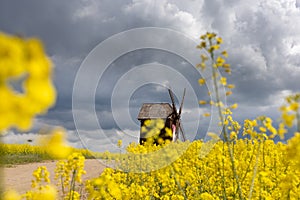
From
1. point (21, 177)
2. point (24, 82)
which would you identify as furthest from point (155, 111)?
point (24, 82)

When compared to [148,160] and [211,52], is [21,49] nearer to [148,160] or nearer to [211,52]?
[211,52]

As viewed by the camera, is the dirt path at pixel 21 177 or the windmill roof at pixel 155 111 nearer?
the dirt path at pixel 21 177

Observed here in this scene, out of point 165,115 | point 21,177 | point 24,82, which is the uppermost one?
point 165,115

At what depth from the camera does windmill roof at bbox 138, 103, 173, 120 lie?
86.7 ft

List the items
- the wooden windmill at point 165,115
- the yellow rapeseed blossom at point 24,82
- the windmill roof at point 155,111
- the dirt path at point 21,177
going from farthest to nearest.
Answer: the windmill roof at point 155,111
the wooden windmill at point 165,115
the dirt path at point 21,177
the yellow rapeseed blossom at point 24,82

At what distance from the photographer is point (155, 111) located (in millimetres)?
26859

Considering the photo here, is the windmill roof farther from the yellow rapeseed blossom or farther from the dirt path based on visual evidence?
the yellow rapeseed blossom

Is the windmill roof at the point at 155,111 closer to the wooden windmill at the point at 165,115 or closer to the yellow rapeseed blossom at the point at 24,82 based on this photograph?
the wooden windmill at the point at 165,115

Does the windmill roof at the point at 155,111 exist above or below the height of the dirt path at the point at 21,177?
above

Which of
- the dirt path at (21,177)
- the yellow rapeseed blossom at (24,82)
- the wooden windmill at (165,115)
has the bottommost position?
the dirt path at (21,177)

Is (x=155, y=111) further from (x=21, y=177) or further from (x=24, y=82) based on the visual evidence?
(x=24, y=82)

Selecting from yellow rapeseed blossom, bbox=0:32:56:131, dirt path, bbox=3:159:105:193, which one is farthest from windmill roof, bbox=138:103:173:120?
yellow rapeseed blossom, bbox=0:32:56:131

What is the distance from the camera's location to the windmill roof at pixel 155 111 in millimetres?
26438

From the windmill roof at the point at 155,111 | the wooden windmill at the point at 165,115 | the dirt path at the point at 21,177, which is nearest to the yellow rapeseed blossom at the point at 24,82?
the dirt path at the point at 21,177
